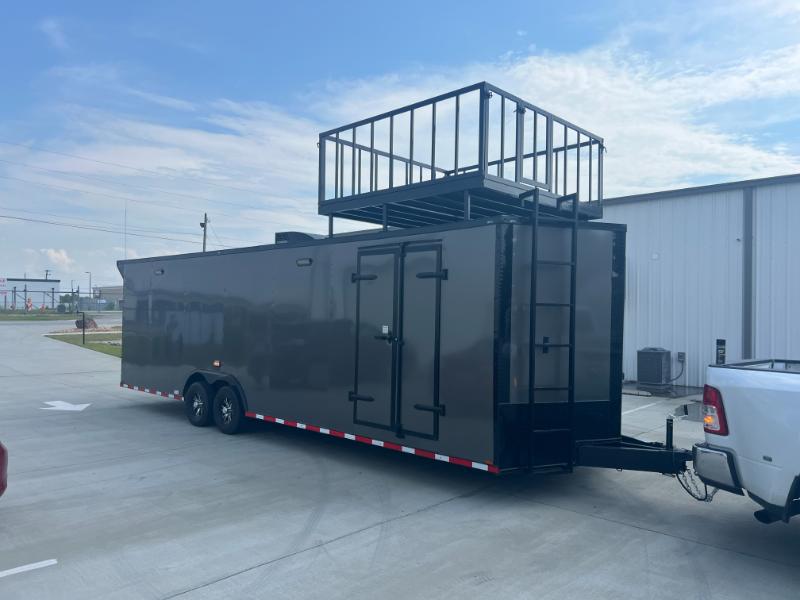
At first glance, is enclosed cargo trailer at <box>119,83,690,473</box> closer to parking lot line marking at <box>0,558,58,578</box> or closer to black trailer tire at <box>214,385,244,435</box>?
black trailer tire at <box>214,385,244,435</box>

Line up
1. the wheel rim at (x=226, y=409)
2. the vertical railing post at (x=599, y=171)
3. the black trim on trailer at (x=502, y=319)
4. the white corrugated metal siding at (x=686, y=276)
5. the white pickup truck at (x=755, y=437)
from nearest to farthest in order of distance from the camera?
the white pickup truck at (x=755, y=437) → the black trim on trailer at (x=502, y=319) → the vertical railing post at (x=599, y=171) → the wheel rim at (x=226, y=409) → the white corrugated metal siding at (x=686, y=276)

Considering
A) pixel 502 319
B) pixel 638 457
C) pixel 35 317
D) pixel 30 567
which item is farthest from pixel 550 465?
pixel 35 317

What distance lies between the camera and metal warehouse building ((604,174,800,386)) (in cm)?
1372

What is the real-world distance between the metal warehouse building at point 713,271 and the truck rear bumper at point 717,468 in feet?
33.8

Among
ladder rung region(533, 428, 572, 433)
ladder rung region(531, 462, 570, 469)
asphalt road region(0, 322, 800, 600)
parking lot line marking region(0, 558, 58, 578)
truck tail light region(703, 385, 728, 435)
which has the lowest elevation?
parking lot line marking region(0, 558, 58, 578)

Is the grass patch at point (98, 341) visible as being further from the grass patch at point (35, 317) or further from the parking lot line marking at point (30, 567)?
the parking lot line marking at point (30, 567)

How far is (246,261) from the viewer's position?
9680 mm

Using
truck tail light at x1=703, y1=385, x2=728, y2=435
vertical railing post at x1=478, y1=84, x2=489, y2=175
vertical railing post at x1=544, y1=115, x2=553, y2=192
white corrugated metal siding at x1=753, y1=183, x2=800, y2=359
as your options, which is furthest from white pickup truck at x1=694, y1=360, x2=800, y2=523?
white corrugated metal siding at x1=753, y1=183, x2=800, y2=359

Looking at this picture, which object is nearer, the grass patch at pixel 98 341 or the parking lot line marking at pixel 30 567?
the parking lot line marking at pixel 30 567

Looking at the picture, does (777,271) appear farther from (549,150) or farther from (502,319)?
(502,319)

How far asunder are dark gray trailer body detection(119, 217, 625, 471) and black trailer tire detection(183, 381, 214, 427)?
4.50 ft

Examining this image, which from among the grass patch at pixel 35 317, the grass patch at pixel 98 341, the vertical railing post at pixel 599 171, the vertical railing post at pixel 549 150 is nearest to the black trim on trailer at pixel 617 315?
the vertical railing post at pixel 549 150

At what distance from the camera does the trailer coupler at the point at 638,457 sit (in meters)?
6.02

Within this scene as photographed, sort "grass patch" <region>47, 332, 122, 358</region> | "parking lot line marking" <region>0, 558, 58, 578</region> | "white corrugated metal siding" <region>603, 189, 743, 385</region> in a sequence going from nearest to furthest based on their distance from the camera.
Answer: "parking lot line marking" <region>0, 558, 58, 578</region>, "white corrugated metal siding" <region>603, 189, 743, 385</region>, "grass patch" <region>47, 332, 122, 358</region>
